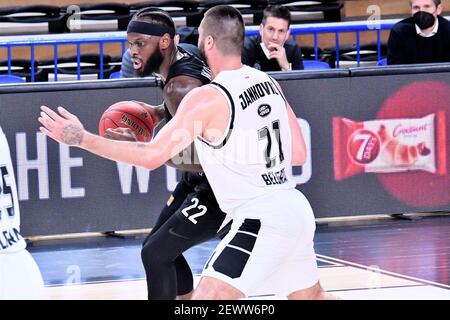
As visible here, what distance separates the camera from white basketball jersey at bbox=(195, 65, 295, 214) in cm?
536

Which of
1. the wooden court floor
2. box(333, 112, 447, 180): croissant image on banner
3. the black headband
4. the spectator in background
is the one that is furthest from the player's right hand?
box(333, 112, 447, 180): croissant image on banner

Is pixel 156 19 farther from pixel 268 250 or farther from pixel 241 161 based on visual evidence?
pixel 268 250

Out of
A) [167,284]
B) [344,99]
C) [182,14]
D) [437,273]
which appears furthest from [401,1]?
[167,284]

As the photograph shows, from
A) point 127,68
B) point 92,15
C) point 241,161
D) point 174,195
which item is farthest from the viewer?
point 92,15

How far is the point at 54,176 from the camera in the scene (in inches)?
379

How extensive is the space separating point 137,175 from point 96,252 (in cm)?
90

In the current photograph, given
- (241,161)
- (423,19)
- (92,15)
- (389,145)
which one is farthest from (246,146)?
(92,15)

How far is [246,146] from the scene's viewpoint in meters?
5.34

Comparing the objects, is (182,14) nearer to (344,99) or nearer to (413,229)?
(344,99)

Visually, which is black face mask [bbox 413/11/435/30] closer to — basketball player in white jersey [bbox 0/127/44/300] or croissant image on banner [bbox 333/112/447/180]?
croissant image on banner [bbox 333/112/447/180]

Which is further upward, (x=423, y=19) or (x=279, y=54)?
(x=423, y=19)

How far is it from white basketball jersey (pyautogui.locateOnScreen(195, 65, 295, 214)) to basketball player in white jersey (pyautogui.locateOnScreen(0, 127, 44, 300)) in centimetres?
111

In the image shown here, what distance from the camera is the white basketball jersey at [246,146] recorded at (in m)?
5.36

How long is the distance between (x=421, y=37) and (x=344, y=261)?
3.22 m
